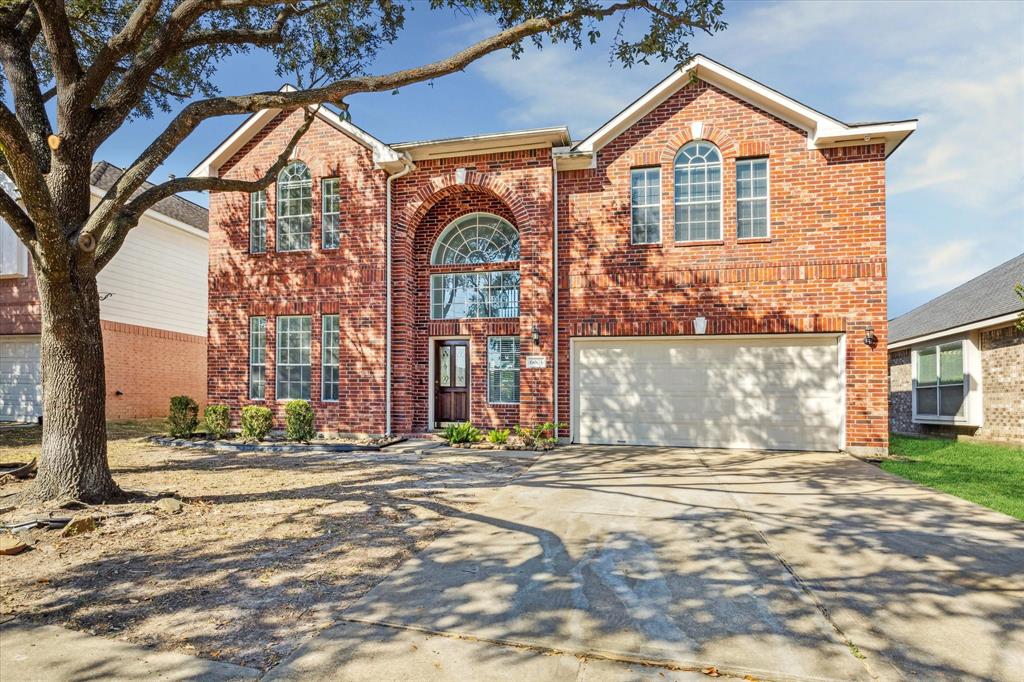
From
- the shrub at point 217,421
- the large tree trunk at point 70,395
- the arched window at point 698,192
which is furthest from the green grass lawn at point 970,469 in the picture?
the shrub at point 217,421

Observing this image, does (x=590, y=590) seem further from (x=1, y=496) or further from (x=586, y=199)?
(x=586, y=199)

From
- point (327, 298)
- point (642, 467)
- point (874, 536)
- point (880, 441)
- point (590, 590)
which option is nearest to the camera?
point (590, 590)

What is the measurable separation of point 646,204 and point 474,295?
4.37m

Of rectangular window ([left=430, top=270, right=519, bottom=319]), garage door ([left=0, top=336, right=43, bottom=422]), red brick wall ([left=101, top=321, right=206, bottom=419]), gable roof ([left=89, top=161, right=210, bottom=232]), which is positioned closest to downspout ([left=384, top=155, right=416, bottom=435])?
rectangular window ([left=430, top=270, right=519, bottom=319])

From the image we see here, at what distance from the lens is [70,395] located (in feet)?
20.0

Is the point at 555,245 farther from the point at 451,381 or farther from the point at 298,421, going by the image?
the point at 298,421

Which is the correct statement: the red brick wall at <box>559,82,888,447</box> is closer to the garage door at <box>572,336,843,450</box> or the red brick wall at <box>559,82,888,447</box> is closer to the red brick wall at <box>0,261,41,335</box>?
the garage door at <box>572,336,843,450</box>

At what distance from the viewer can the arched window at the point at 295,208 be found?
43.8ft

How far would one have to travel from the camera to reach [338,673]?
9.64ft

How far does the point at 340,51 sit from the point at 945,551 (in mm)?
10757

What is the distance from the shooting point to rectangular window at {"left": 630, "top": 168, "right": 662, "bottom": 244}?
1171 cm

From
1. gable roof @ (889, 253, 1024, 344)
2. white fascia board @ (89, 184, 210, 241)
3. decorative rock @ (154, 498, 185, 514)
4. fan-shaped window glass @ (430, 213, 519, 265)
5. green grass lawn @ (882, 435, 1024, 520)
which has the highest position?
white fascia board @ (89, 184, 210, 241)

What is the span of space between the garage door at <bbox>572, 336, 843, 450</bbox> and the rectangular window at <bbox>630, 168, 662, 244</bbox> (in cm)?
224

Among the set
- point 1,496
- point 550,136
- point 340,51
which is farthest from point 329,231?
point 1,496
